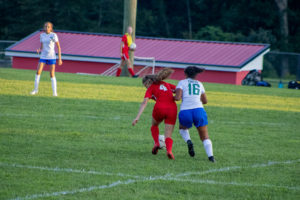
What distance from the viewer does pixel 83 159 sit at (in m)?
8.30

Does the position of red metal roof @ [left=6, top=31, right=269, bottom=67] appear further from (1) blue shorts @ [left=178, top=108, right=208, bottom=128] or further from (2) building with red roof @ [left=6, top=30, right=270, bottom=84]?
(1) blue shorts @ [left=178, top=108, right=208, bottom=128]

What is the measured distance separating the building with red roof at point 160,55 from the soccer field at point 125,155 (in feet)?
60.1

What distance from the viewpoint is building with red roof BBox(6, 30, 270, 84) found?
34.6 metres

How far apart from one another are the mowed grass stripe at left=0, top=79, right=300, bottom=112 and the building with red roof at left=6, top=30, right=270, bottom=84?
40.9 ft

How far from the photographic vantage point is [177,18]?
65.1 m

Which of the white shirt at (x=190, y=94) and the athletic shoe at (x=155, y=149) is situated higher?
the white shirt at (x=190, y=94)

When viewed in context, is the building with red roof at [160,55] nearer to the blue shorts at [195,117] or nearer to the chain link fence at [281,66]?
the chain link fence at [281,66]

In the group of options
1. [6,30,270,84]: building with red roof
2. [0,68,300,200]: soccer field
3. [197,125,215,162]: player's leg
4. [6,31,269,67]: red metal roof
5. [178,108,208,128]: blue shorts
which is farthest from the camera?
[6,31,269,67]: red metal roof

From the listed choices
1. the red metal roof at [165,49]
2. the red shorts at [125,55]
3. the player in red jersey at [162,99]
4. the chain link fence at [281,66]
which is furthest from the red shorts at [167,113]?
the chain link fence at [281,66]

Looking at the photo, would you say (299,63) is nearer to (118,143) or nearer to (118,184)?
(118,143)

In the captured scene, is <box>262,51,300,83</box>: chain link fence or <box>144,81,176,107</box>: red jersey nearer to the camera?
<box>144,81,176,107</box>: red jersey

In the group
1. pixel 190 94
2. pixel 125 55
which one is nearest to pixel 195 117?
pixel 190 94

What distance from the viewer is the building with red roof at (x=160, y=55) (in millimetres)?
34584

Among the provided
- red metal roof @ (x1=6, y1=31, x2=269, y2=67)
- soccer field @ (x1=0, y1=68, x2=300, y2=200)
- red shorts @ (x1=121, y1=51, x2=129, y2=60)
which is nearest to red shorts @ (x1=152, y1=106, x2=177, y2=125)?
soccer field @ (x1=0, y1=68, x2=300, y2=200)
